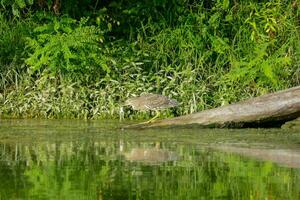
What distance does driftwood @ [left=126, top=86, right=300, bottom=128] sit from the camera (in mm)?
8828

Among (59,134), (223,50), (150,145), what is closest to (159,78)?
(223,50)

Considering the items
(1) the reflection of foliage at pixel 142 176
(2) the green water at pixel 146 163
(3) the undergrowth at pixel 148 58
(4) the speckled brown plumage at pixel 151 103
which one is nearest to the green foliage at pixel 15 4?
(3) the undergrowth at pixel 148 58

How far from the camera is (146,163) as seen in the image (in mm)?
6410

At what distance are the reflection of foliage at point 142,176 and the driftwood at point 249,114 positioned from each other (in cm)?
158

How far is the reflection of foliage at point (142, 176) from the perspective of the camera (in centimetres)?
505

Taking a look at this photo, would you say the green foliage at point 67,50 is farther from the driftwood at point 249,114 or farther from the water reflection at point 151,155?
the water reflection at point 151,155

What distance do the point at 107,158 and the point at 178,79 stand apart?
4629 millimetres

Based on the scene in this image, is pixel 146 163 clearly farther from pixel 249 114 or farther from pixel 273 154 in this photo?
pixel 249 114

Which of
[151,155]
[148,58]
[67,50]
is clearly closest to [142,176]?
[151,155]

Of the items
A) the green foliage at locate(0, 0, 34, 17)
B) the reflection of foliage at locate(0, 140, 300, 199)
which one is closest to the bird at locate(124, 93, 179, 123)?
the reflection of foliage at locate(0, 140, 300, 199)

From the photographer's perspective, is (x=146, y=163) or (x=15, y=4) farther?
(x=15, y=4)

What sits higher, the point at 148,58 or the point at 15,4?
the point at 15,4

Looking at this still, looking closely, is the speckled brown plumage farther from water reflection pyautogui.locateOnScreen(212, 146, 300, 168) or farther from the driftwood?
water reflection pyautogui.locateOnScreen(212, 146, 300, 168)

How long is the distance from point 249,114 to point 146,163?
2.67 m
